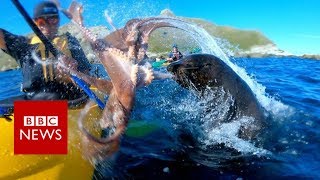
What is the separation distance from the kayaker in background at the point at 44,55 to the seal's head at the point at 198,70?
1.83 meters

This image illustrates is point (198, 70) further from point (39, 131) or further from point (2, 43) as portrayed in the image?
point (2, 43)

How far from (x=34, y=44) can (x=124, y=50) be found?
2481 millimetres

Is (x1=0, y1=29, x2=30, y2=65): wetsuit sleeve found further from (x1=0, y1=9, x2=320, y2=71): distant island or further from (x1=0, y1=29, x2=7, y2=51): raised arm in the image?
(x1=0, y1=9, x2=320, y2=71): distant island

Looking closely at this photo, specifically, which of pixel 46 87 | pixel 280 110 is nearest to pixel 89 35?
pixel 46 87

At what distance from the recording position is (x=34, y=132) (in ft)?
17.3

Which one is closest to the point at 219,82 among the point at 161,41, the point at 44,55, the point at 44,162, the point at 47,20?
the point at 44,55

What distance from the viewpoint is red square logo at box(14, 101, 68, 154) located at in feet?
16.9

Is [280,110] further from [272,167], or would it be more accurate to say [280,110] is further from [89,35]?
[89,35]

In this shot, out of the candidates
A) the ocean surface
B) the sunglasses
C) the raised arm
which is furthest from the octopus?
the raised arm

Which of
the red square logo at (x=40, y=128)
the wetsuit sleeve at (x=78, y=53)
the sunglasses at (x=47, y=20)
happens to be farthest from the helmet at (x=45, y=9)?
the red square logo at (x=40, y=128)

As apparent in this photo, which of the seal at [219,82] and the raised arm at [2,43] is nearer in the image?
the raised arm at [2,43]

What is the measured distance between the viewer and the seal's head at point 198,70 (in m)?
6.66

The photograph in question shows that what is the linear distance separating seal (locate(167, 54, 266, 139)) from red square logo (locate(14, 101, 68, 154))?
7.95 feet

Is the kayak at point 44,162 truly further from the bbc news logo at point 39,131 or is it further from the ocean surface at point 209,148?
the ocean surface at point 209,148
